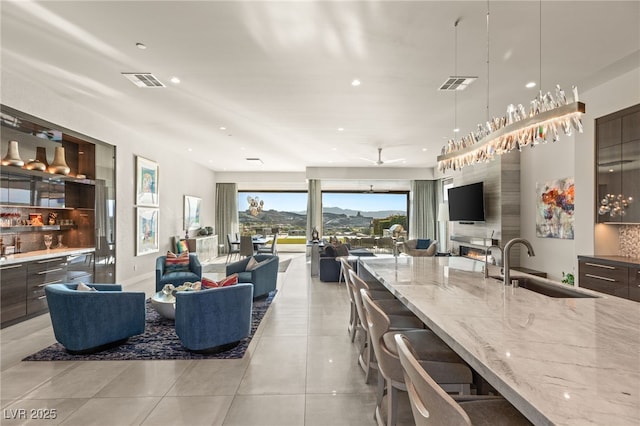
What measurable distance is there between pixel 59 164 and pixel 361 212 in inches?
416

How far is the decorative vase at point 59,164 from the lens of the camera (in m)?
5.11

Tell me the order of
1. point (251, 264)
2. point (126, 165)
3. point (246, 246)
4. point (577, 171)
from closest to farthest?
point (577, 171) < point (251, 264) < point (126, 165) < point (246, 246)

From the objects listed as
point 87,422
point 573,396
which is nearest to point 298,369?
point 87,422

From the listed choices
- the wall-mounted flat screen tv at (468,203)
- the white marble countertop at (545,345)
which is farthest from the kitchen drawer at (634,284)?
the wall-mounted flat screen tv at (468,203)

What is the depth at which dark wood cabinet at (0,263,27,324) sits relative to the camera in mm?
4094

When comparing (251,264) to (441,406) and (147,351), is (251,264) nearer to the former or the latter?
(147,351)

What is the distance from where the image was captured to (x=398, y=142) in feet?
25.5

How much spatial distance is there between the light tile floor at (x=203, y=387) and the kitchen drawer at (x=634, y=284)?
3.03m

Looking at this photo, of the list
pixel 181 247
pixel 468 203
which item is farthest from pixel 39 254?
pixel 468 203

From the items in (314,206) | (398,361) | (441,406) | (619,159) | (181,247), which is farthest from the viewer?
(314,206)

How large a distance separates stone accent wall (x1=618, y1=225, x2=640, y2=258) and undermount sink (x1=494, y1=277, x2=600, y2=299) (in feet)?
8.28

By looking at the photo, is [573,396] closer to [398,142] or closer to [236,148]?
[398,142]

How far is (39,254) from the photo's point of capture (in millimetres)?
4742

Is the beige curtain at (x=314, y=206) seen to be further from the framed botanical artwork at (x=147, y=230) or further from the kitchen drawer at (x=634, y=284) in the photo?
the kitchen drawer at (x=634, y=284)
